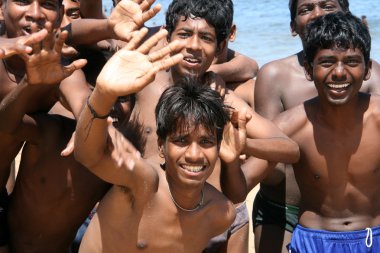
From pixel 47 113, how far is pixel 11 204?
0.53 m

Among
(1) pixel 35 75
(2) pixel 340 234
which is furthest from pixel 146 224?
(2) pixel 340 234

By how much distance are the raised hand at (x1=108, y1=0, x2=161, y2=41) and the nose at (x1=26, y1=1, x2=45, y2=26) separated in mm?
333

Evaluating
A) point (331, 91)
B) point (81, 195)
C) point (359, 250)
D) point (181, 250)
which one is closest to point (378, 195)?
point (359, 250)

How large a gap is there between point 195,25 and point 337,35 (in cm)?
77

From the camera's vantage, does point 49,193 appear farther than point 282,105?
No

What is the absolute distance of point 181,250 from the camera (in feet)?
11.9

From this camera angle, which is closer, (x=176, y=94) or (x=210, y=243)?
(x=176, y=94)

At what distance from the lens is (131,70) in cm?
294

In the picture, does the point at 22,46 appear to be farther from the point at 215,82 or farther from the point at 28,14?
the point at 215,82

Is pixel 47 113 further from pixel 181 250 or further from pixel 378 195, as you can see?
pixel 378 195

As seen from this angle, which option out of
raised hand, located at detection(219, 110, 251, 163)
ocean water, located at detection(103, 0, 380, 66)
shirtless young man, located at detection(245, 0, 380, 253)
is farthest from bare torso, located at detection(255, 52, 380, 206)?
ocean water, located at detection(103, 0, 380, 66)

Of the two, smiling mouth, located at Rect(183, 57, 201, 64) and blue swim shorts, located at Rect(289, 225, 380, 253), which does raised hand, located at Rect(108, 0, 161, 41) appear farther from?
blue swim shorts, located at Rect(289, 225, 380, 253)

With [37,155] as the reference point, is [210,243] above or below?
below

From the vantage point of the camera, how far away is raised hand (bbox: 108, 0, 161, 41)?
3.63 metres
